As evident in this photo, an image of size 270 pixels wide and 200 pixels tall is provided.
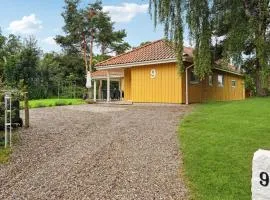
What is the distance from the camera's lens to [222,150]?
803 cm

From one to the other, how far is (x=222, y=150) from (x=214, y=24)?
9.40 metres

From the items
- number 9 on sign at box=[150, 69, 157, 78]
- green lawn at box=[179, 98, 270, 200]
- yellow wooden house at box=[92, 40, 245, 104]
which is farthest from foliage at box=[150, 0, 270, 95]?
number 9 on sign at box=[150, 69, 157, 78]

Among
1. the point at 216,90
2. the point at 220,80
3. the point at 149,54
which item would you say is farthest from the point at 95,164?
the point at 220,80

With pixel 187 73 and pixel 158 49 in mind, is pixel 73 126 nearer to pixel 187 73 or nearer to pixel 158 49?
pixel 187 73

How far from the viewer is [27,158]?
7.76 meters

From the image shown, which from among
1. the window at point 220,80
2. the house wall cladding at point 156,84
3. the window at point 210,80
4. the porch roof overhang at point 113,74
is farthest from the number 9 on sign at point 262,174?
the window at point 220,80

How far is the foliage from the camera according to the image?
1434 cm

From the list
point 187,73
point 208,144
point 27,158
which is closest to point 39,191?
point 27,158

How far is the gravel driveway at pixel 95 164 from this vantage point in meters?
5.61

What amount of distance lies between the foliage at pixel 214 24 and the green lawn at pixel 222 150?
3.04m

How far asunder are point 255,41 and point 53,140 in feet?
29.8

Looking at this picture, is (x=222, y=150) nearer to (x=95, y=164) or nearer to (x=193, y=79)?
(x=95, y=164)

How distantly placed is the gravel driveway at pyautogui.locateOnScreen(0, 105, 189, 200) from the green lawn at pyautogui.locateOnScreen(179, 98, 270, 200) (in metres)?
0.29

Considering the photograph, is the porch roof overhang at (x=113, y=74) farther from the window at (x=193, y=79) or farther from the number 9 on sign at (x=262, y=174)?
the number 9 on sign at (x=262, y=174)
